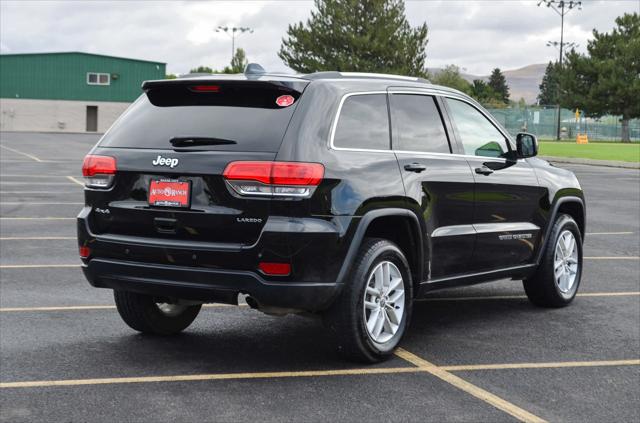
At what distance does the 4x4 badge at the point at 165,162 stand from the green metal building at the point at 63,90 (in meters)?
81.9

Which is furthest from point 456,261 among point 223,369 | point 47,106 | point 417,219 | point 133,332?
point 47,106

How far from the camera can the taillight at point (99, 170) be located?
5.88 metres

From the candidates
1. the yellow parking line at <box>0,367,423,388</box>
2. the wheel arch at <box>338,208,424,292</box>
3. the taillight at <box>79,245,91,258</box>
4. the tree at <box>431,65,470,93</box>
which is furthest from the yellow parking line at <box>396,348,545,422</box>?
the tree at <box>431,65,470,93</box>

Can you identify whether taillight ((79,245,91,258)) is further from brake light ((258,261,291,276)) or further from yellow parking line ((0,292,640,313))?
yellow parking line ((0,292,640,313))

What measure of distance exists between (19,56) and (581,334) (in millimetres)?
83614

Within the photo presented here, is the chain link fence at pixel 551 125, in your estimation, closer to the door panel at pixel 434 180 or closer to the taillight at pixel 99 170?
the door panel at pixel 434 180

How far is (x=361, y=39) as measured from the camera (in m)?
72.8

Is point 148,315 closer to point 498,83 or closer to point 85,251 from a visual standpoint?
point 85,251

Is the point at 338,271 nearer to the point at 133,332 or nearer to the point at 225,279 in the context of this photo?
the point at 225,279

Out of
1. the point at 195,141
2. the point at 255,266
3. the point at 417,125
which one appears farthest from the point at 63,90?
the point at 255,266

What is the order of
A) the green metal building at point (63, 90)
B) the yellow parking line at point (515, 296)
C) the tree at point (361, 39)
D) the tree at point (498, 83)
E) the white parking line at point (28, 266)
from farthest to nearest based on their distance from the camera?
the tree at point (498, 83)
the green metal building at point (63, 90)
the tree at point (361, 39)
the white parking line at point (28, 266)
the yellow parking line at point (515, 296)

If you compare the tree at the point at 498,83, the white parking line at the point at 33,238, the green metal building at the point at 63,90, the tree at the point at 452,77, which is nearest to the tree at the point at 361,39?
the green metal building at the point at 63,90

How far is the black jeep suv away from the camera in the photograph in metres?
5.38

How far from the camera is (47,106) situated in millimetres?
84938
